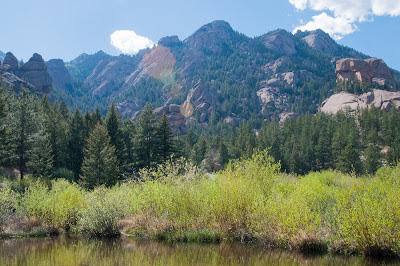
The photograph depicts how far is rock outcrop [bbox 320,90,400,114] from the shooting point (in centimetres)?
12056

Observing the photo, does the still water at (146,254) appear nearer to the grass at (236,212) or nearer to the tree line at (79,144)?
the grass at (236,212)

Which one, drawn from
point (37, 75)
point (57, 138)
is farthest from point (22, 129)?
point (37, 75)

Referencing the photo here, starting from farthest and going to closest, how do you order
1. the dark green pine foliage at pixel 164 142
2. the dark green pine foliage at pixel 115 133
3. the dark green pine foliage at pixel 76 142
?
the dark green pine foliage at pixel 76 142, the dark green pine foliage at pixel 115 133, the dark green pine foliage at pixel 164 142

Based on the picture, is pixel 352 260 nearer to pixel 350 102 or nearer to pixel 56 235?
pixel 56 235

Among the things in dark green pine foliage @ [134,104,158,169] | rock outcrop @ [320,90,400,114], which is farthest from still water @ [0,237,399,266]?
rock outcrop @ [320,90,400,114]

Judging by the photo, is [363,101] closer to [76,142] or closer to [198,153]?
[198,153]

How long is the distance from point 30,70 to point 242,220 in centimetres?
17649

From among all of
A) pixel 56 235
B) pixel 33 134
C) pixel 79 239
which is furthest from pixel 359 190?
pixel 33 134

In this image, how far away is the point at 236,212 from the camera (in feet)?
61.7

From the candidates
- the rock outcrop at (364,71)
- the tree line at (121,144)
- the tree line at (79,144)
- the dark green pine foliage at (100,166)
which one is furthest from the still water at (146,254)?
the rock outcrop at (364,71)

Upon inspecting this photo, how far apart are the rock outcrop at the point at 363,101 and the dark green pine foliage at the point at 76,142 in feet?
317

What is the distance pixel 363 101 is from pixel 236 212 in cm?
13411

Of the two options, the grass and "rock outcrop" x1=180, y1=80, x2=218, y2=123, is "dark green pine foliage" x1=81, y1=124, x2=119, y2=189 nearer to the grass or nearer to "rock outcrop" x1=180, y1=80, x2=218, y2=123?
the grass

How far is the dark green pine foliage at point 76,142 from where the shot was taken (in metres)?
55.5
